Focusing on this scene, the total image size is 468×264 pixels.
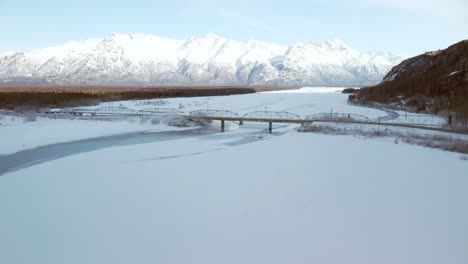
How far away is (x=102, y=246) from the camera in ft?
42.4

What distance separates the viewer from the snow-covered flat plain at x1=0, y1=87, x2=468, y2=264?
12703mm

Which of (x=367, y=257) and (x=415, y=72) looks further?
(x=415, y=72)

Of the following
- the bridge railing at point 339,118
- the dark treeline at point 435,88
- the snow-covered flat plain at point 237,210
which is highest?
the dark treeline at point 435,88

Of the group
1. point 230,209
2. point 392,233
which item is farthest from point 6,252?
point 392,233

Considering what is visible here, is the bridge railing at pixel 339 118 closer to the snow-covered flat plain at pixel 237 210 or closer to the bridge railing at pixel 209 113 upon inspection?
the bridge railing at pixel 209 113

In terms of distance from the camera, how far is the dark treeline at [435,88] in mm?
58312

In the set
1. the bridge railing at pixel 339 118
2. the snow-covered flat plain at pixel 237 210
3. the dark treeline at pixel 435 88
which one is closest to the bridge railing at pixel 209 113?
the bridge railing at pixel 339 118

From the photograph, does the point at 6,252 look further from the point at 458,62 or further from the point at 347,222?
the point at 458,62

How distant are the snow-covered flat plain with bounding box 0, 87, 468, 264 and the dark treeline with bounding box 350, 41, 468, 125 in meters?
29.0

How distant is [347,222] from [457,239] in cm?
341

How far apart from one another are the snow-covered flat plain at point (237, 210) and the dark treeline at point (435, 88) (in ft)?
95.0

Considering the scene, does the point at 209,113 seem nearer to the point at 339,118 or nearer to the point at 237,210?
the point at 339,118

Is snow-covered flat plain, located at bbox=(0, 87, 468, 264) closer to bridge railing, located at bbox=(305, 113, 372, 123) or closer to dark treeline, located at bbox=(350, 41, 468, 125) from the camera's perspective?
bridge railing, located at bbox=(305, 113, 372, 123)

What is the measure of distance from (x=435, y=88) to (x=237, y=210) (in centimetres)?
5951
